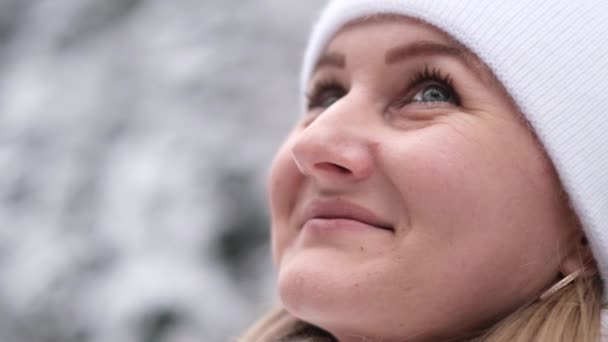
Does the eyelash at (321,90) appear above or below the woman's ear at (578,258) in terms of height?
above

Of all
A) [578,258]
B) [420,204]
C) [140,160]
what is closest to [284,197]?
[420,204]

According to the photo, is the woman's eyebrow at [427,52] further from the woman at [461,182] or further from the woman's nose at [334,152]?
the woman's nose at [334,152]

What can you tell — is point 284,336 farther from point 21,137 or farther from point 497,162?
point 21,137

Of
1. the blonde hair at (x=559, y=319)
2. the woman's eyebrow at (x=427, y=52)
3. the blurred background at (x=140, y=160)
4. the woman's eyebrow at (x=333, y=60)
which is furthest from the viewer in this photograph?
the blurred background at (x=140, y=160)

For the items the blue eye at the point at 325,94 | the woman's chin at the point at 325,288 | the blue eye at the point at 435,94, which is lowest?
the woman's chin at the point at 325,288

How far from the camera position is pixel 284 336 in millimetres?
1174

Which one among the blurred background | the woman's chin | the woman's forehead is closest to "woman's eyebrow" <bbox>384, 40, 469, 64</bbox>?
the woman's forehead

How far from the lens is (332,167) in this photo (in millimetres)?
981

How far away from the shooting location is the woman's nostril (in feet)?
3.20

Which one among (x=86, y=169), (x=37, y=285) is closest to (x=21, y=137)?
(x=86, y=169)

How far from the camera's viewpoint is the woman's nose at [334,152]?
3.11ft

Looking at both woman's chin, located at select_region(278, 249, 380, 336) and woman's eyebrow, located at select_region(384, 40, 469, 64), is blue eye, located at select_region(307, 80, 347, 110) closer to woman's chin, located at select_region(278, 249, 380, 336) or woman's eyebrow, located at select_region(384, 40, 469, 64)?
woman's eyebrow, located at select_region(384, 40, 469, 64)

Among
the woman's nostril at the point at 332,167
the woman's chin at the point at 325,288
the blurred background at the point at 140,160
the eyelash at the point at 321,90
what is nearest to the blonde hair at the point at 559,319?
the woman's chin at the point at 325,288

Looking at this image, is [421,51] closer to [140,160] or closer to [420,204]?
[420,204]
